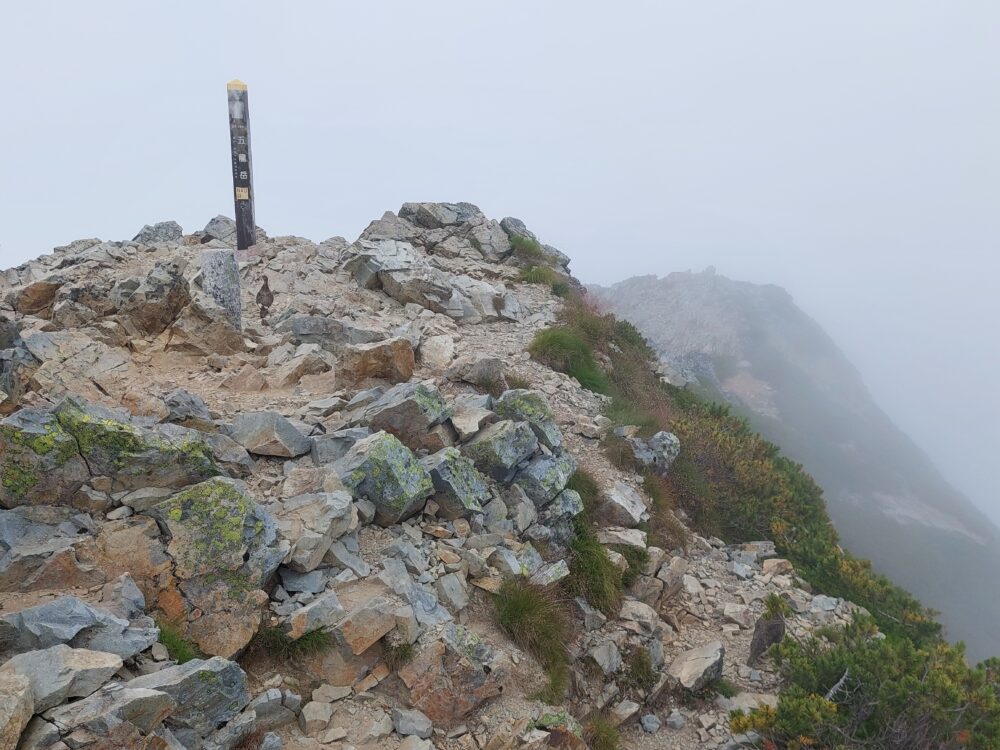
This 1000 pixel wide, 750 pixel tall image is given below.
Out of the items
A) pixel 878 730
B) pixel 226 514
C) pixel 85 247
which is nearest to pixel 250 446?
pixel 226 514

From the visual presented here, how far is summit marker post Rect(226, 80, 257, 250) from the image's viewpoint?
1700 centimetres

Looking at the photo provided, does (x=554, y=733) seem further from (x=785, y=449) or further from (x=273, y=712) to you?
(x=785, y=449)

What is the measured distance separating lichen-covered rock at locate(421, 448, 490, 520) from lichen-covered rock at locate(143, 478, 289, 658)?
2.29 m

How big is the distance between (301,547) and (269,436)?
2.17 metres

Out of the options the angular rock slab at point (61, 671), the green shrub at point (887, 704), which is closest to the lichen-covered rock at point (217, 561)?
the angular rock slab at point (61, 671)

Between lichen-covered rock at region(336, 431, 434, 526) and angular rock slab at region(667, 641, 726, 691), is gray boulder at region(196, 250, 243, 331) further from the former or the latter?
angular rock slab at region(667, 641, 726, 691)

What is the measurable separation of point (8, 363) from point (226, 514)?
19.9 feet

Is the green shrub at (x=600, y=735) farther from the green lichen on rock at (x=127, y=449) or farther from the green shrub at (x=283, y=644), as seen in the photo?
the green lichen on rock at (x=127, y=449)

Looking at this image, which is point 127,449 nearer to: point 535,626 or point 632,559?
point 535,626

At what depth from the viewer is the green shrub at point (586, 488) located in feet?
34.7

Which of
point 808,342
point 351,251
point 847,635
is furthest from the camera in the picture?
point 808,342

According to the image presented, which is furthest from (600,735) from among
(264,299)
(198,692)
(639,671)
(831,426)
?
(831,426)

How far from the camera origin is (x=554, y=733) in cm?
610

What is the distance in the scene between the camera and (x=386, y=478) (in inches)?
301
